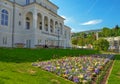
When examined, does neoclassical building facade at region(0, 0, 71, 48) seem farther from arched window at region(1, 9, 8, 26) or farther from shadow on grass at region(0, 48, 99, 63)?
shadow on grass at region(0, 48, 99, 63)

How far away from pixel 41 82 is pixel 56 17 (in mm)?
38915

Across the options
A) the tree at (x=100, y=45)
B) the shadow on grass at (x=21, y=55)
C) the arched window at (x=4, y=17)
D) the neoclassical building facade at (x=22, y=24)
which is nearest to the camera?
the shadow on grass at (x=21, y=55)

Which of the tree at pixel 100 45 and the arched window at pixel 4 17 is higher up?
the arched window at pixel 4 17

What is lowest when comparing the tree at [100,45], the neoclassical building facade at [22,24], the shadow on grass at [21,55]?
the shadow on grass at [21,55]

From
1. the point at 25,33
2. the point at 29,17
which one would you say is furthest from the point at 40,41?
the point at 29,17

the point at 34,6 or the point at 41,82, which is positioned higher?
the point at 34,6

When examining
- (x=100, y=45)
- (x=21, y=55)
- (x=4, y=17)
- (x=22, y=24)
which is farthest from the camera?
(x=100, y=45)

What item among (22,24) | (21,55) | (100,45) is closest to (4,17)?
(22,24)

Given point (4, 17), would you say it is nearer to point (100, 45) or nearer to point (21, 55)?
point (21, 55)

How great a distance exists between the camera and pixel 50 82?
306 inches

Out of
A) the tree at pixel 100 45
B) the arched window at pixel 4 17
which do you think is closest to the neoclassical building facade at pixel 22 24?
the arched window at pixel 4 17

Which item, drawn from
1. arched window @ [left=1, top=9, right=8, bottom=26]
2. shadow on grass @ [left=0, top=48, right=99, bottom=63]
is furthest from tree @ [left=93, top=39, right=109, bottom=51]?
shadow on grass @ [left=0, top=48, right=99, bottom=63]

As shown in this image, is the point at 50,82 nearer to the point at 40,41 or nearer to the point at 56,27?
the point at 40,41

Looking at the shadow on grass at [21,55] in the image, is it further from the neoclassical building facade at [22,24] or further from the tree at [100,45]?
the tree at [100,45]
